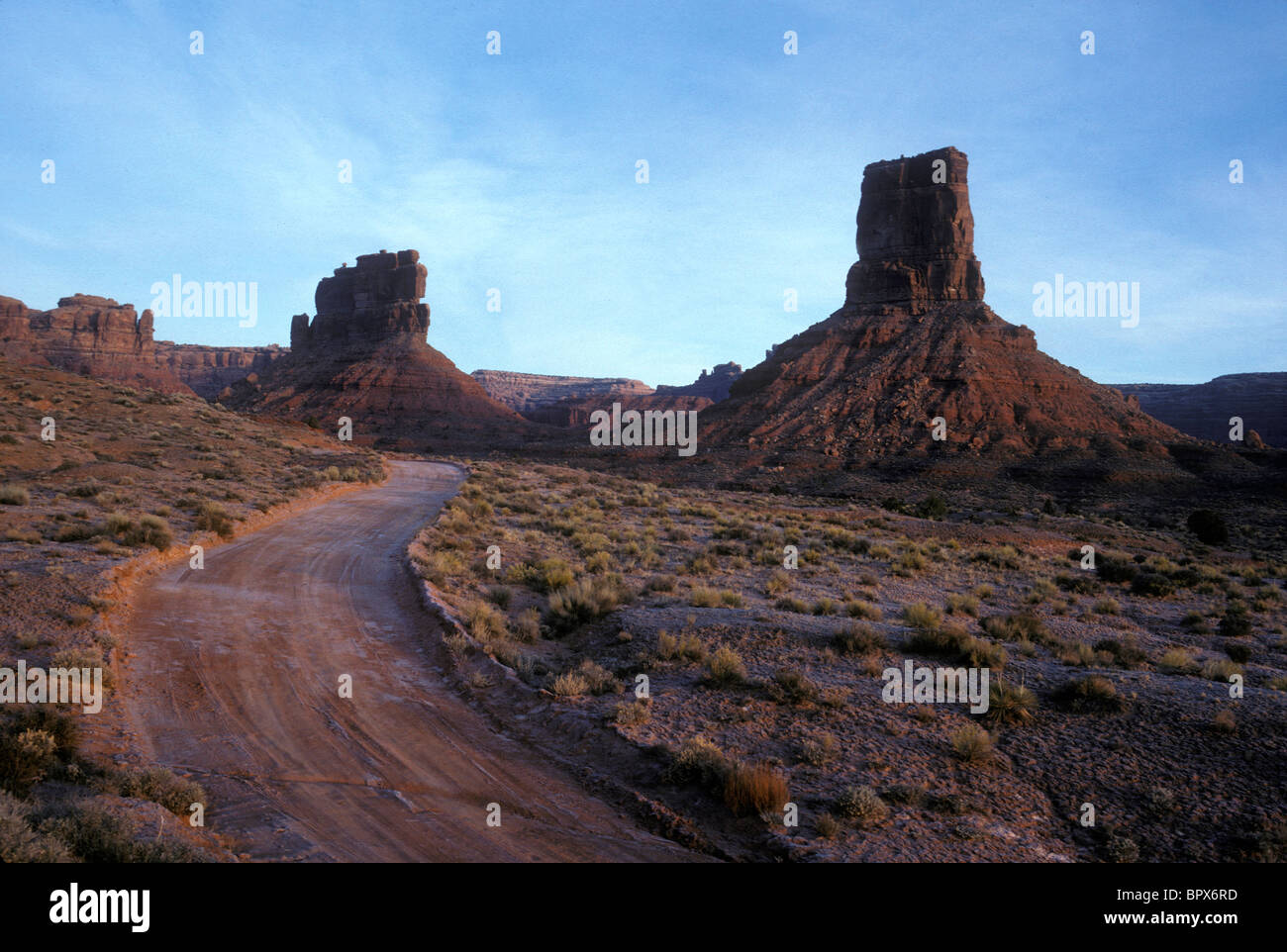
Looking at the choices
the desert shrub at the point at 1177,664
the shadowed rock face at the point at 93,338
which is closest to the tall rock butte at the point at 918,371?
the desert shrub at the point at 1177,664

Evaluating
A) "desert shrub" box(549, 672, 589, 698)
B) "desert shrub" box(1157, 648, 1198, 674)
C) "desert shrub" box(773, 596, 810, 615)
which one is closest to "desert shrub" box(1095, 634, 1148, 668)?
"desert shrub" box(1157, 648, 1198, 674)

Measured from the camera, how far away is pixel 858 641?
33.2 ft

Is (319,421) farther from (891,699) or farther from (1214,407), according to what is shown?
(1214,407)

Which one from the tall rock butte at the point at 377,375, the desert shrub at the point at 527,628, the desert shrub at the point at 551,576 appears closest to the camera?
the desert shrub at the point at 527,628

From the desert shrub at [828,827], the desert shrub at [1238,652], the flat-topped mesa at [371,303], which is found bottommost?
the desert shrub at [1238,652]

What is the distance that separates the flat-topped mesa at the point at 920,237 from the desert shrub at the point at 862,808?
7999cm

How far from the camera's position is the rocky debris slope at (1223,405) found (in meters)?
108

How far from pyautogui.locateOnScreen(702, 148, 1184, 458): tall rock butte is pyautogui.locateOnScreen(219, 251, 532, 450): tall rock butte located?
127 feet

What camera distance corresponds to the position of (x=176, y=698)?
24.8 ft

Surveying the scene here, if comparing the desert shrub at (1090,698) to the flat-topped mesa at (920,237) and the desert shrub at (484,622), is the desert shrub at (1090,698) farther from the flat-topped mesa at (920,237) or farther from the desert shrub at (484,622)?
the flat-topped mesa at (920,237)

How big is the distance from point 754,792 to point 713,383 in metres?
172

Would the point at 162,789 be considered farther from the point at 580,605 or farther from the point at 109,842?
the point at 580,605
